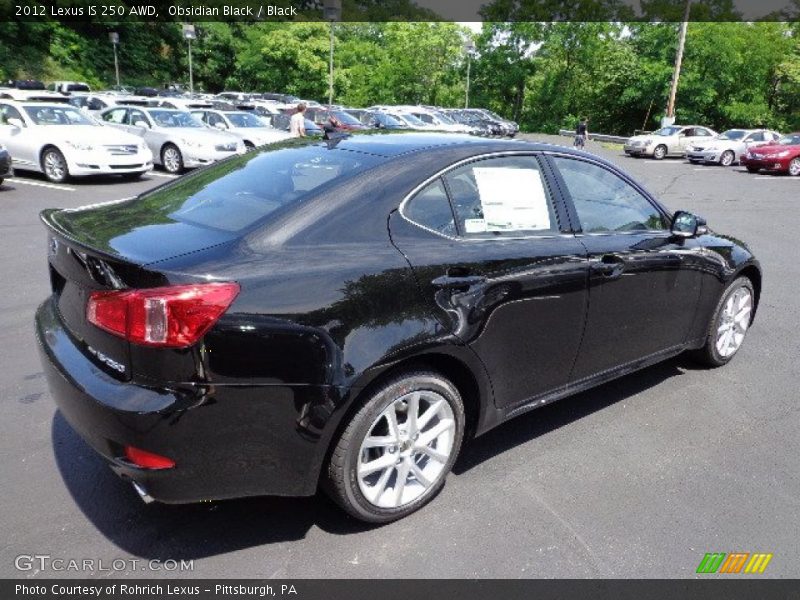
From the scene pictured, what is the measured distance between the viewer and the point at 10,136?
43.2ft

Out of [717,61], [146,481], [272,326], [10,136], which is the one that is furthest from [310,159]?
[717,61]

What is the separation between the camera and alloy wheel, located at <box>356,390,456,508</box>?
2715mm

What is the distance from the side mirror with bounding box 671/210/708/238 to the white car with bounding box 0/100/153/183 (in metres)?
11.8

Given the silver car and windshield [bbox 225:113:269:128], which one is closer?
windshield [bbox 225:113:269:128]

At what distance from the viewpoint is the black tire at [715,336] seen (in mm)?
4441

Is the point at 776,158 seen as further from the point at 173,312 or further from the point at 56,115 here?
the point at 173,312

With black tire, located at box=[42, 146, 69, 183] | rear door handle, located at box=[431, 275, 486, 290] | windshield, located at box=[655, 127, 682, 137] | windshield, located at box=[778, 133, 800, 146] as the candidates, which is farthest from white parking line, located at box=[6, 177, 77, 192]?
windshield, located at box=[655, 127, 682, 137]

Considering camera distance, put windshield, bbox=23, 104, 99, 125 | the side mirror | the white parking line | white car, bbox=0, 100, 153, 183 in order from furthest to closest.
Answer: windshield, bbox=23, 104, 99, 125, white car, bbox=0, 100, 153, 183, the white parking line, the side mirror

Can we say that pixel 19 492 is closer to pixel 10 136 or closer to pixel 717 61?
pixel 10 136

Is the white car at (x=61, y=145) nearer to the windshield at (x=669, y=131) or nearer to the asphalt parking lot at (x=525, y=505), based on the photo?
the asphalt parking lot at (x=525, y=505)

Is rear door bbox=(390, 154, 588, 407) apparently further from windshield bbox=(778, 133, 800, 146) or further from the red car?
windshield bbox=(778, 133, 800, 146)

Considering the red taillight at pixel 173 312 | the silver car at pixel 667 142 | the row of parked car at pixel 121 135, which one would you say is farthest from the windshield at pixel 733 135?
the red taillight at pixel 173 312

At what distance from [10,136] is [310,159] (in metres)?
12.9

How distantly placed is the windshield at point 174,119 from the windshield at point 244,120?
188 cm
